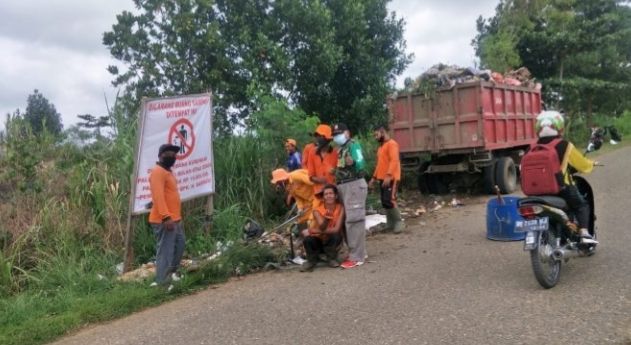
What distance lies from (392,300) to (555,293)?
1.36m

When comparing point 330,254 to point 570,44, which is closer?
point 330,254

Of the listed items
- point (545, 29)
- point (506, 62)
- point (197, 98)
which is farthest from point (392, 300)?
point (545, 29)

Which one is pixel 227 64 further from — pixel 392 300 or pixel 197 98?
pixel 392 300

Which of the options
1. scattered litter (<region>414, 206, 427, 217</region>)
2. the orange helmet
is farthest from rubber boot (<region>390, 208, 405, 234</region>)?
the orange helmet

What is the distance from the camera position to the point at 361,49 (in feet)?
51.5

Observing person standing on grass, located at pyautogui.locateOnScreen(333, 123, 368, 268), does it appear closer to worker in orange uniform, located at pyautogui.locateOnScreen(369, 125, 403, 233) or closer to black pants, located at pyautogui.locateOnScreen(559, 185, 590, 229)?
worker in orange uniform, located at pyautogui.locateOnScreen(369, 125, 403, 233)

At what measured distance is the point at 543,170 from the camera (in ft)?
17.7

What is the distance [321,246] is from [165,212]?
1.81 metres

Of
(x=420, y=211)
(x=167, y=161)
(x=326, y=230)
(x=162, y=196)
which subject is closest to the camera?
(x=162, y=196)

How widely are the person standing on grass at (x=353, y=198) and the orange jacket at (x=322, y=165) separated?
0.40 ft

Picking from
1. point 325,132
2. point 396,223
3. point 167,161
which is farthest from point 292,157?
point 167,161

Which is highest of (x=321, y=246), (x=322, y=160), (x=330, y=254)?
(x=322, y=160)

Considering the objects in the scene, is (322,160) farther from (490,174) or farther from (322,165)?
(490,174)

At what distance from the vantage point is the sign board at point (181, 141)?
7039 mm
